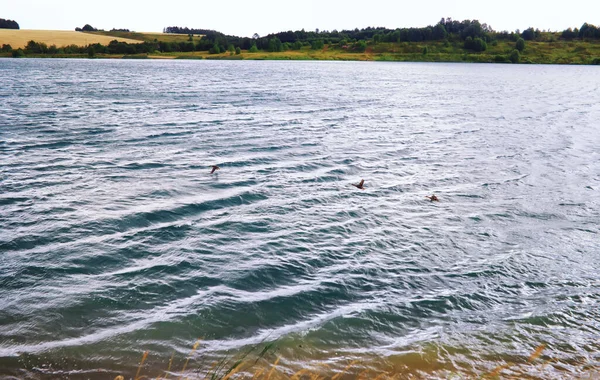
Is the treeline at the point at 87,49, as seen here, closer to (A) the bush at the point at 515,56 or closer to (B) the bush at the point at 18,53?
(B) the bush at the point at 18,53

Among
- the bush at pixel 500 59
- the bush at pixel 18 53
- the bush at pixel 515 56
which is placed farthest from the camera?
the bush at pixel 500 59

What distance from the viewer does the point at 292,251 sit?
12898mm

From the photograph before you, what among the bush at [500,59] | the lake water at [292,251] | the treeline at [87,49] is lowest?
the lake water at [292,251]

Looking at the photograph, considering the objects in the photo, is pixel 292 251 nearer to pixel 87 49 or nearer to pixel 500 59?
pixel 87 49

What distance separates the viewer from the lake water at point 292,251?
28.6ft

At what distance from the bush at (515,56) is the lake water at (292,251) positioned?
175 m

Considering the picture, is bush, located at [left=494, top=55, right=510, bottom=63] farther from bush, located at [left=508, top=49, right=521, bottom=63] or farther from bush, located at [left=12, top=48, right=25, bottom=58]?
bush, located at [left=12, top=48, right=25, bottom=58]

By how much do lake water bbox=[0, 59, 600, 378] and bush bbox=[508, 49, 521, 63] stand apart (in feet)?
575

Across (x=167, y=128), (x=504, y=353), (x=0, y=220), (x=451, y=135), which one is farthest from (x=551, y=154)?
(x=0, y=220)

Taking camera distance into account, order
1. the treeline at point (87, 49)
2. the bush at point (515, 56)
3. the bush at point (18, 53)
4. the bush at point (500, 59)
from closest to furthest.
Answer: the bush at point (18, 53)
the treeline at point (87, 49)
the bush at point (515, 56)
the bush at point (500, 59)

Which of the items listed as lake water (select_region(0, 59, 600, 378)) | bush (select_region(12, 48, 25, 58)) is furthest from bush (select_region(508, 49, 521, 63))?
bush (select_region(12, 48, 25, 58))

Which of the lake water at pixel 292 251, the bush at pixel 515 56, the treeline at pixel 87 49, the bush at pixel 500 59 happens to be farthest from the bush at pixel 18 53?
the bush at pixel 515 56

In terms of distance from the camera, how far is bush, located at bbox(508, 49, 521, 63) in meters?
182

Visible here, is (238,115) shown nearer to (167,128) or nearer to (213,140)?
(167,128)
